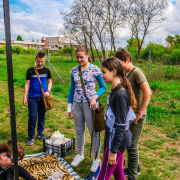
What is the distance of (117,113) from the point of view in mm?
1717

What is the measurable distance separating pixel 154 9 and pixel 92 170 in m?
8.98

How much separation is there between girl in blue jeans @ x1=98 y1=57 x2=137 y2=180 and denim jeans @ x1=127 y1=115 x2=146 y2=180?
0.44 meters

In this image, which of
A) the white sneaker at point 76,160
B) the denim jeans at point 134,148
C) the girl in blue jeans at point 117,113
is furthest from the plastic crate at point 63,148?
the girl in blue jeans at point 117,113

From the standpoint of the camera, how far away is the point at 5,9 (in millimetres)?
1141

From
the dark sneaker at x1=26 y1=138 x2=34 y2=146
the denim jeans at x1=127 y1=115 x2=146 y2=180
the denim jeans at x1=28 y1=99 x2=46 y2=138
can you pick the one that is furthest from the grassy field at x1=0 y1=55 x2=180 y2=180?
the denim jeans at x1=127 y1=115 x2=146 y2=180

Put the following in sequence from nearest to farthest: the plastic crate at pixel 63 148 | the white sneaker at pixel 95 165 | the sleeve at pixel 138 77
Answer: the sleeve at pixel 138 77, the white sneaker at pixel 95 165, the plastic crate at pixel 63 148

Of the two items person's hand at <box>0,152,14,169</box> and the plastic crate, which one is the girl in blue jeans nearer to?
person's hand at <box>0,152,14,169</box>

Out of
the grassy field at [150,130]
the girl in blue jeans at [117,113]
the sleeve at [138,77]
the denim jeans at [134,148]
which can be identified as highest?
the sleeve at [138,77]

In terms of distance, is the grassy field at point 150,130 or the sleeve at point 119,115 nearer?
the sleeve at point 119,115

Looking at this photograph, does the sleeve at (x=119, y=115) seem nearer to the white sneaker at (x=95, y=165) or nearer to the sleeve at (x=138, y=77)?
the sleeve at (x=138, y=77)

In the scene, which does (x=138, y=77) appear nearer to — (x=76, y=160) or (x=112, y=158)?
(x=112, y=158)

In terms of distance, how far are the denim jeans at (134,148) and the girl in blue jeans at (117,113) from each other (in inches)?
17.5

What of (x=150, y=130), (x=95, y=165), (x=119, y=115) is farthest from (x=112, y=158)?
(x=150, y=130)

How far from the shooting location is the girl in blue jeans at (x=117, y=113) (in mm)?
1712
